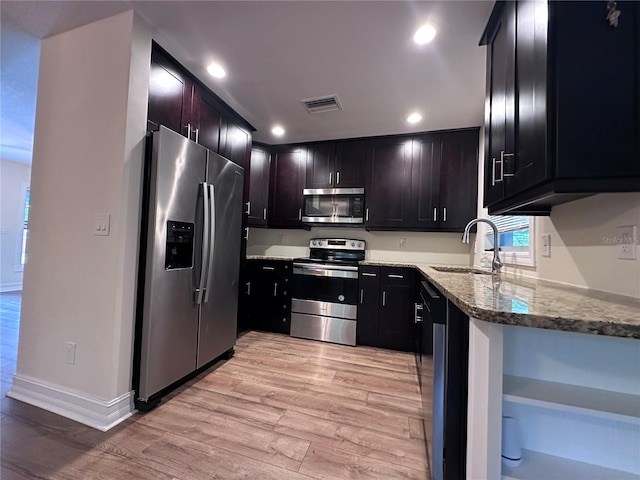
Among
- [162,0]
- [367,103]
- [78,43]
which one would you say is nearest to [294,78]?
[367,103]

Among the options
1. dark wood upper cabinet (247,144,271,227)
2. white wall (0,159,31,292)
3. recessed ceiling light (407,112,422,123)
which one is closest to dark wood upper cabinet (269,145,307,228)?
dark wood upper cabinet (247,144,271,227)

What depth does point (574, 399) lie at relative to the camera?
738mm

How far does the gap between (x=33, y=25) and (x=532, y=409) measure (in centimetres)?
340

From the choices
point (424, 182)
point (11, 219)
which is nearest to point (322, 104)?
point (424, 182)

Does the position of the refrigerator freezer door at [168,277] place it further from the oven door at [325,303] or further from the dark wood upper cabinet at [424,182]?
the dark wood upper cabinet at [424,182]

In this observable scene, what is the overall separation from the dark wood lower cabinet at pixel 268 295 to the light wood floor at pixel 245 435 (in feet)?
3.53

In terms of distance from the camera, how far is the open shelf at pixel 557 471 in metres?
0.75

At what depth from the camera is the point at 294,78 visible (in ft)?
7.20

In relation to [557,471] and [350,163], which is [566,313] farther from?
[350,163]

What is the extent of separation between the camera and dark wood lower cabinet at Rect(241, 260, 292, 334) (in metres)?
3.29

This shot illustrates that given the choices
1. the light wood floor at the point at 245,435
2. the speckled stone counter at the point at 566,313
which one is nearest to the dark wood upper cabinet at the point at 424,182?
the light wood floor at the point at 245,435

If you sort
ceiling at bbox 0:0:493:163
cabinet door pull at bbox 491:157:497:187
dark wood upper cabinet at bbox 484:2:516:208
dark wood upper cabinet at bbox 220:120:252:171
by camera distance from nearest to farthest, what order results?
dark wood upper cabinet at bbox 484:2:516:208 < cabinet door pull at bbox 491:157:497:187 < ceiling at bbox 0:0:493:163 < dark wood upper cabinet at bbox 220:120:252:171

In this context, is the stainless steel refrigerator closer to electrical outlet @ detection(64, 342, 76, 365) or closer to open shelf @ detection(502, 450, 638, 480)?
electrical outlet @ detection(64, 342, 76, 365)

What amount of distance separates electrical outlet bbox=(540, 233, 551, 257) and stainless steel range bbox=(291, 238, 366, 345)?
1737 mm
